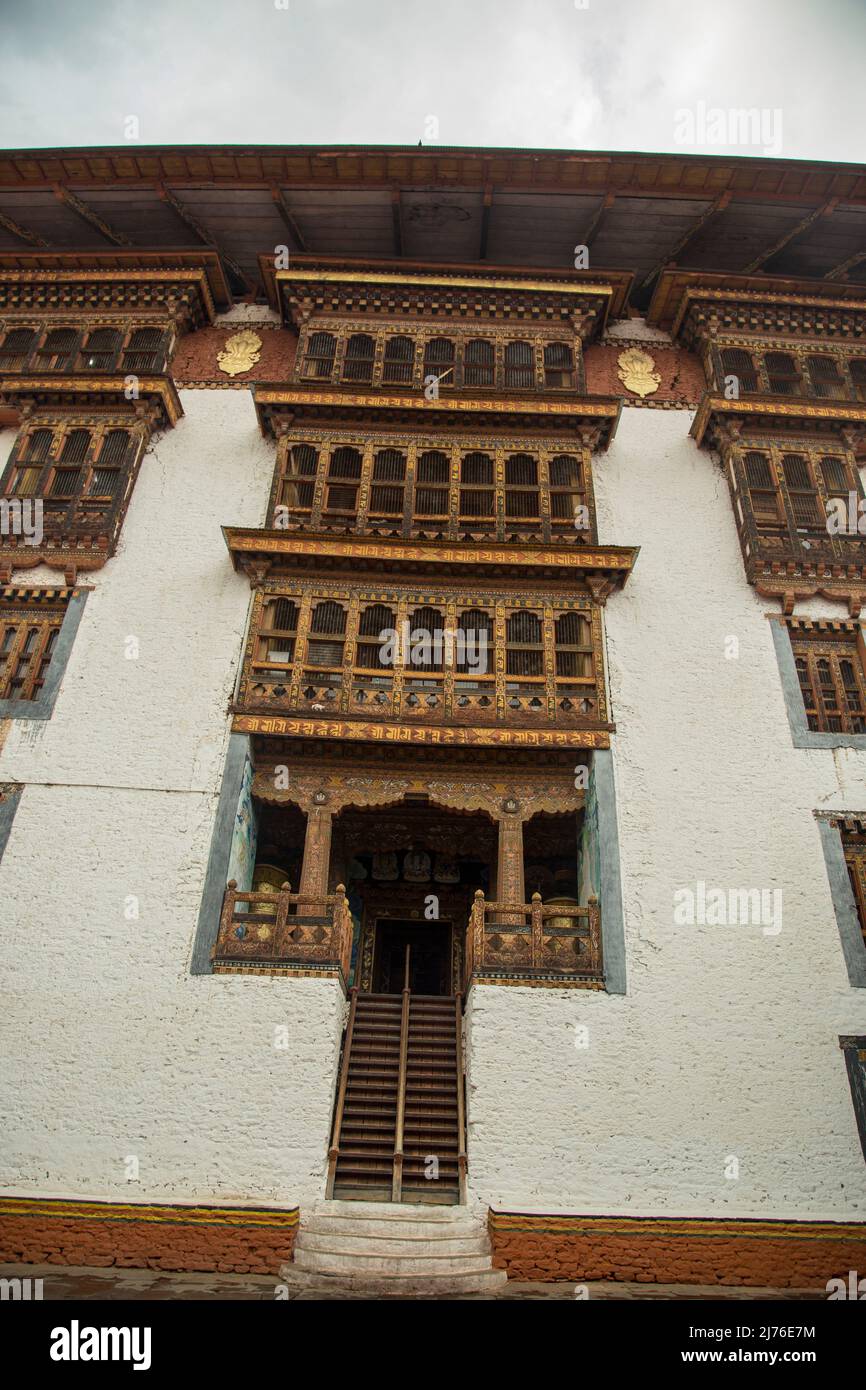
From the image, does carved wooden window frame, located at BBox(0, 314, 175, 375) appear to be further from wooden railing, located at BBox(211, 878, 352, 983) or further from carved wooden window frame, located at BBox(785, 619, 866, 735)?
carved wooden window frame, located at BBox(785, 619, 866, 735)

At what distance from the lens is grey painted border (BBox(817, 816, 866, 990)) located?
10.6 metres

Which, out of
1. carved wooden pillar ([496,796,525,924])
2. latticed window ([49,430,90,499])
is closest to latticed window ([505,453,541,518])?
carved wooden pillar ([496,796,525,924])

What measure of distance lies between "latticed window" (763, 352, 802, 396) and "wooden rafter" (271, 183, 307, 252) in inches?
336

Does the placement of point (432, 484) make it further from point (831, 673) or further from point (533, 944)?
point (533, 944)

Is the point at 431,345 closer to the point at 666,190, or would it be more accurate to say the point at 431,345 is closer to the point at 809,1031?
the point at 666,190

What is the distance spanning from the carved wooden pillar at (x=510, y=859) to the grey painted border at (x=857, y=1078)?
3.72 m

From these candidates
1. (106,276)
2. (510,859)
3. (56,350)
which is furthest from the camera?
(106,276)

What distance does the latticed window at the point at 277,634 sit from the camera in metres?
12.8

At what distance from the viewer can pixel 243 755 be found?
11.9m

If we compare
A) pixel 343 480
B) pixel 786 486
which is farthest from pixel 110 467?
pixel 786 486

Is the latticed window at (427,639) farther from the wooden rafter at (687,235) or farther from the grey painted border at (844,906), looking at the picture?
the wooden rafter at (687,235)

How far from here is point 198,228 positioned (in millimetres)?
16938

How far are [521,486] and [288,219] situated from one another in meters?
6.95

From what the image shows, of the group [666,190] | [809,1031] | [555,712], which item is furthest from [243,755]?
Result: [666,190]
